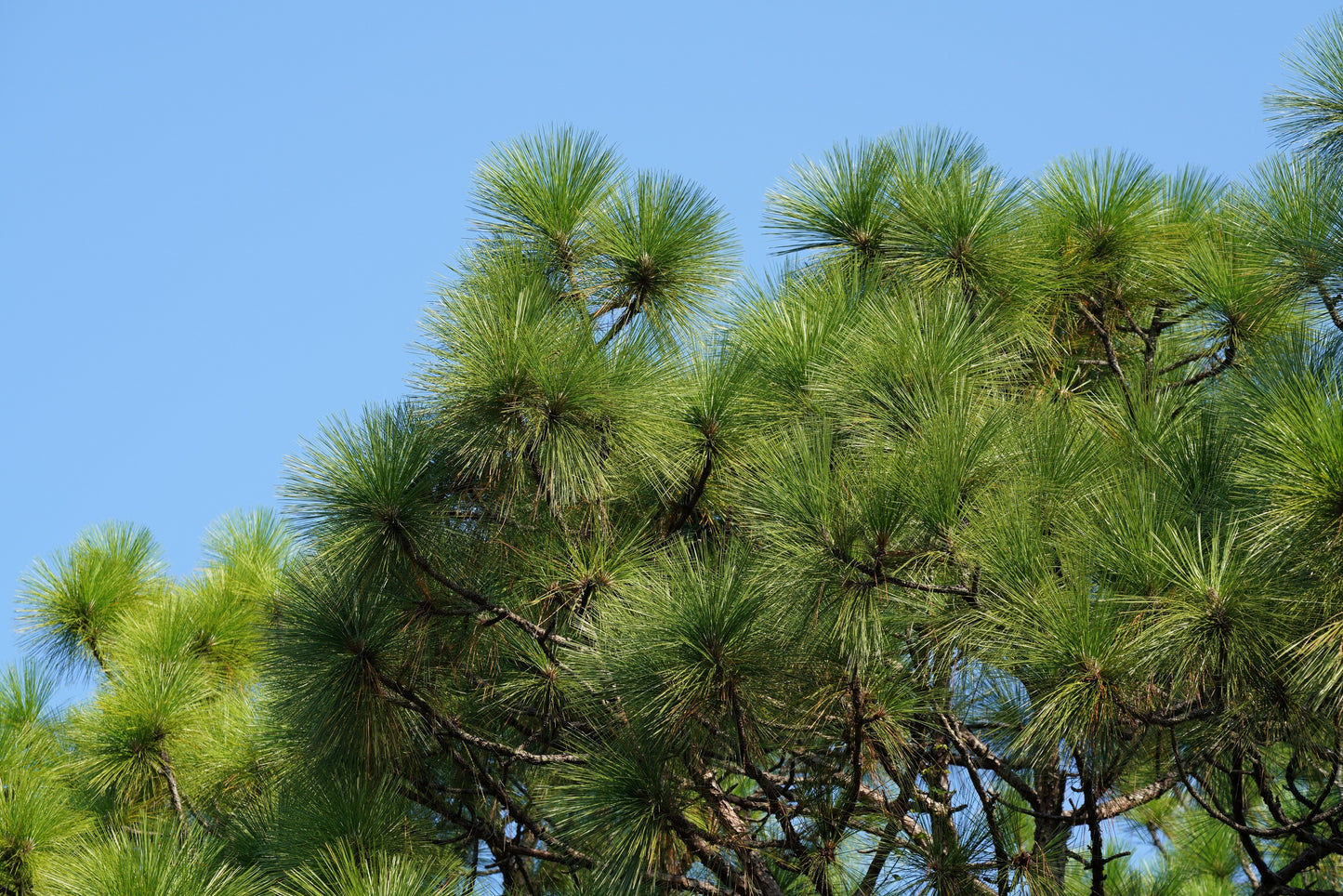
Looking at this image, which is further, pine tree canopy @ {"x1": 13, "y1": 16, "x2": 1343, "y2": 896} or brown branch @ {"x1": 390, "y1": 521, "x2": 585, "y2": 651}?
brown branch @ {"x1": 390, "y1": 521, "x2": 585, "y2": 651}

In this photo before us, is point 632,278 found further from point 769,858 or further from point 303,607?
point 769,858

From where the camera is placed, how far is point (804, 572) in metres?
2.48

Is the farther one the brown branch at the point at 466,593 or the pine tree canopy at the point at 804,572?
the brown branch at the point at 466,593

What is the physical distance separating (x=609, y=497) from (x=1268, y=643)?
1.60 meters

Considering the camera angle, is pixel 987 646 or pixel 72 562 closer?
pixel 987 646

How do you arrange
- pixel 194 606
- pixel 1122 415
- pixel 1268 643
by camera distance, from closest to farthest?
1. pixel 1268 643
2. pixel 1122 415
3. pixel 194 606

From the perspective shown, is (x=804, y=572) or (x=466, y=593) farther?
(x=466, y=593)

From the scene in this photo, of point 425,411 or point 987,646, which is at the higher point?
point 425,411

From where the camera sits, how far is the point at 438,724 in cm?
329

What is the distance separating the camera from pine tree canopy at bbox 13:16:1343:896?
243 centimetres

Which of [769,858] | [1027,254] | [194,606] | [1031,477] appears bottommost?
[769,858]

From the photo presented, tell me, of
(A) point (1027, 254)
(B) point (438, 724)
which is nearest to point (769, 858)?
(B) point (438, 724)

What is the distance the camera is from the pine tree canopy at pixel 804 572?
2.43 meters

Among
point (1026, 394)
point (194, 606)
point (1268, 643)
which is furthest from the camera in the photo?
point (194, 606)
